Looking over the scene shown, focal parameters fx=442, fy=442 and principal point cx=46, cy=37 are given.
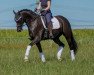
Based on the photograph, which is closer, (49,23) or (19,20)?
(19,20)

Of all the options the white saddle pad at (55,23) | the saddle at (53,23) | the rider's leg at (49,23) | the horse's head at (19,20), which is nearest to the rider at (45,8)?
the rider's leg at (49,23)

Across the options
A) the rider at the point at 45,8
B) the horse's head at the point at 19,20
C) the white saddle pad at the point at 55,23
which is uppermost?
the rider at the point at 45,8

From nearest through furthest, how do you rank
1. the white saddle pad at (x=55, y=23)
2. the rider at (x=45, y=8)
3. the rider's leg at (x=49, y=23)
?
the rider at (x=45, y=8), the rider's leg at (x=49, y=23), the white saddle pad at (x=55, y=23)

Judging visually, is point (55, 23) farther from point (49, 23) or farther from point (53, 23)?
point (49, 23)

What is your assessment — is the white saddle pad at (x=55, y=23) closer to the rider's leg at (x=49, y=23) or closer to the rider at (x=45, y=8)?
the rider's leg at (x=49, y=23)

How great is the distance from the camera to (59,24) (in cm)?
1598

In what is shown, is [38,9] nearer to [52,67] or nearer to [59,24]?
[59,24]

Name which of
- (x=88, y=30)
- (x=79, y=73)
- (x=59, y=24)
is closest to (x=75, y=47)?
(x=59, y=24)

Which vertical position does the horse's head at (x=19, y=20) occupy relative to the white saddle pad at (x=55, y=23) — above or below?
above

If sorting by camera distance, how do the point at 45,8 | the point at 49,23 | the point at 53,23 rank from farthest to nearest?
the point at 53,23
the point at 49,23
the point at 45,8

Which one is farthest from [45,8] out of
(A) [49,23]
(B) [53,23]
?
(B) [53,23]

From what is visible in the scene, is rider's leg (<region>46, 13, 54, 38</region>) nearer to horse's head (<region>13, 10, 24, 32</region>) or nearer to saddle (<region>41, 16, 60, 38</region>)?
saddle (<region>41, 16, 60, 38</region>)

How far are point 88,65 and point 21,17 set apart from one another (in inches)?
145

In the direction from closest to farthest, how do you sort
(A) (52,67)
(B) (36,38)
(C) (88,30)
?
(A) (52,67), (B) (36,38), (C) (88,30)
